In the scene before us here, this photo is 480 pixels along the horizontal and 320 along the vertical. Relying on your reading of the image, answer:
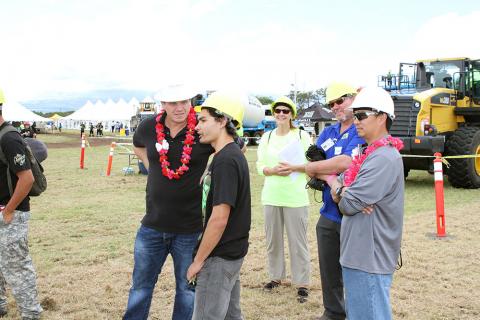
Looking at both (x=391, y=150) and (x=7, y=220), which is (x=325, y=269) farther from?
(x=7, y=220)

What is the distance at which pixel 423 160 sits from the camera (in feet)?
37.4

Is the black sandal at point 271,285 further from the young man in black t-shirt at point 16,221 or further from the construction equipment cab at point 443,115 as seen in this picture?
the construction equipment cab at point 443,115

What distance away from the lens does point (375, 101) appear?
272 centimetres

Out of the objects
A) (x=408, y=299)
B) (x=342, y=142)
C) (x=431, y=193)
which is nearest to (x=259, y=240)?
(x=408, y=299)

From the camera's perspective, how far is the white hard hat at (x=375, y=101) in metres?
2.71

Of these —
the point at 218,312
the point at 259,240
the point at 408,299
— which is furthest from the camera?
the point at 259,240

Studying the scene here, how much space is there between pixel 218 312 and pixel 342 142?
168 cm

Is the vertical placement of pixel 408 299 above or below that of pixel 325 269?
below

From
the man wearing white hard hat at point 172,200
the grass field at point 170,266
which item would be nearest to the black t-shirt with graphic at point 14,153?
the man wearing white hard hat at point 172,200

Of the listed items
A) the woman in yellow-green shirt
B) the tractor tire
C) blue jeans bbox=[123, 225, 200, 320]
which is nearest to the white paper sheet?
the woman in yellow-green shirt

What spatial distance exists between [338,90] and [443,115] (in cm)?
903

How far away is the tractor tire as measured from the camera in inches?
448

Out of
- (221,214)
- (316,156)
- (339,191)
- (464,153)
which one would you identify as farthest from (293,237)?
(464,153)

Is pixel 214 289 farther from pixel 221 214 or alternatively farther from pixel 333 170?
pixel 333 170
